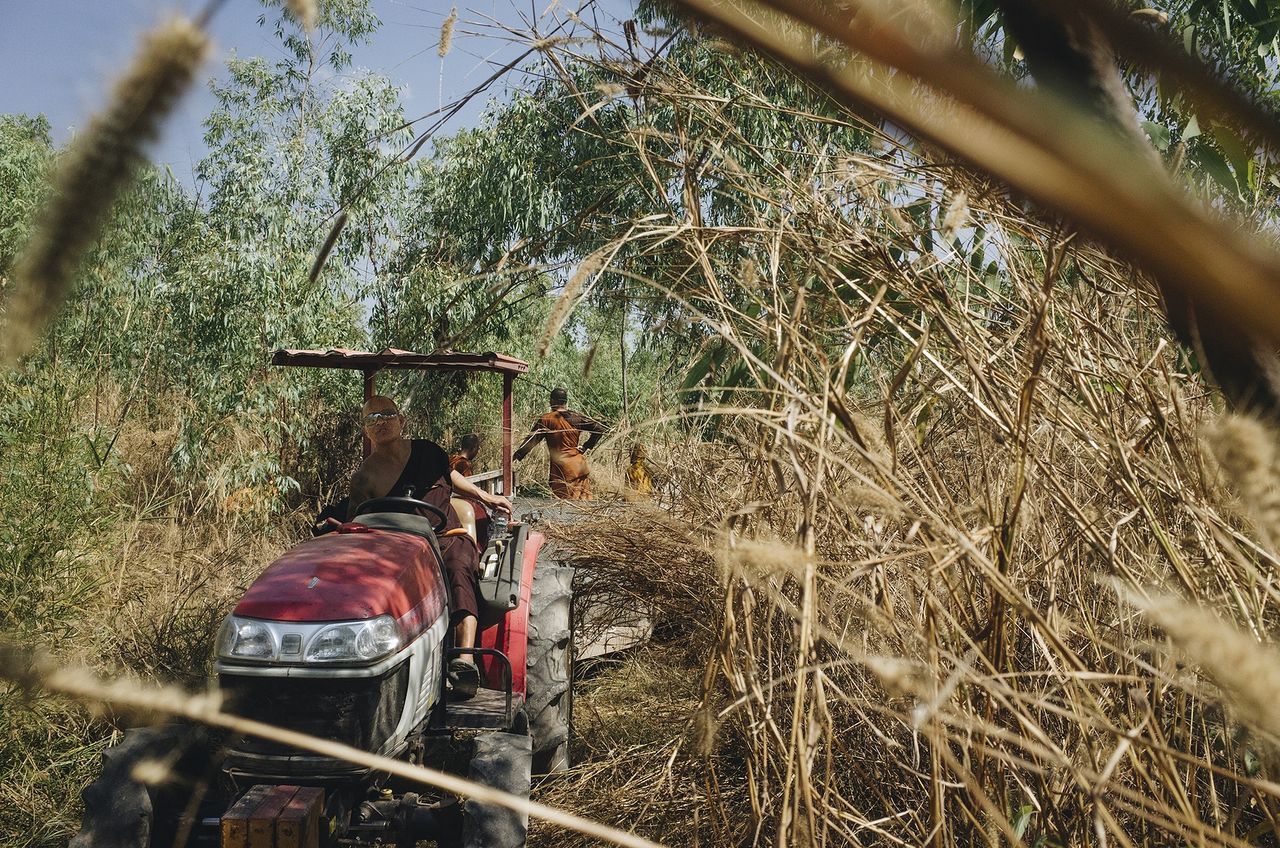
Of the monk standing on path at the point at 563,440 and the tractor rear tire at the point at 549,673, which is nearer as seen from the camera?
the tractor rear tire at the point at 549,673

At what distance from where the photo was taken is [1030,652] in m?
2.52

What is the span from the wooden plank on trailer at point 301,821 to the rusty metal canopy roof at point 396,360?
7.48ft

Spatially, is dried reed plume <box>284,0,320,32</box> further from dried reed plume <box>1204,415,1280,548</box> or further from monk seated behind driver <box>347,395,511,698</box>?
monk seated behind driver <box>347,395,511,698</box>

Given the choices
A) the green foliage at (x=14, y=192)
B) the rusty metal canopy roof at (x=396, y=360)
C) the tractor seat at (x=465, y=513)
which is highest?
the green foliage at (x=14, y=192)

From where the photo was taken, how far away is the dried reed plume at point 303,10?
61 cm

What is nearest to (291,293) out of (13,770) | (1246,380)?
(13,770)

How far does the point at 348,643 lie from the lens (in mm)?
3270

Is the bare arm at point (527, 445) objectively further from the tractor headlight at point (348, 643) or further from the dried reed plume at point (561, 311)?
the dried reed plume at point (561, 311)

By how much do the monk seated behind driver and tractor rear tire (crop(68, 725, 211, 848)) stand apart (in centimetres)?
116

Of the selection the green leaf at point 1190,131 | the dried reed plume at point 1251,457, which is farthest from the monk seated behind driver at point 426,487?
the dried reed plume at point 1251,457

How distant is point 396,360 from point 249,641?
2088 mm

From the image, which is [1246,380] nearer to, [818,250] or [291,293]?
[818,250]

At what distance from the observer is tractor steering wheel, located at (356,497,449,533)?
411cm

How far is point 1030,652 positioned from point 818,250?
1323 millimetres
